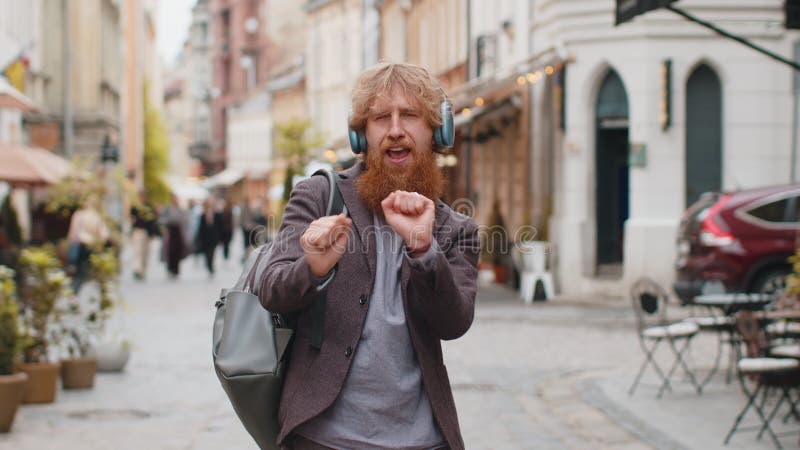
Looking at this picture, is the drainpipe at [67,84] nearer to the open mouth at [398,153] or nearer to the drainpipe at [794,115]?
the drainpipe at [794,115]

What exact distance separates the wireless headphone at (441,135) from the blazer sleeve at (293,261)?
14 centimetres

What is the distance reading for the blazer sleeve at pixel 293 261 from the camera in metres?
3.25

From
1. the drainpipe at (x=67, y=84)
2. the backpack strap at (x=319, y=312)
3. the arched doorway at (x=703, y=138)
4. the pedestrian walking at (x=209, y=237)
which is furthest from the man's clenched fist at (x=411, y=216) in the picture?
the drainpipe at (x=67, y=84)

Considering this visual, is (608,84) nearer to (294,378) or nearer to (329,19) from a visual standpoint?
(294,378)

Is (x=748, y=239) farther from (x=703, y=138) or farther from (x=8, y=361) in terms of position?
(x=8, y=361)

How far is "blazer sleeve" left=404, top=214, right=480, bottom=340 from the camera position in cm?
323

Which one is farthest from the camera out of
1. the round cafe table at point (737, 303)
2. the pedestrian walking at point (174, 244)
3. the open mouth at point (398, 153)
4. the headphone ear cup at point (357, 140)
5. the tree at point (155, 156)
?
the tree at point (155, 156)

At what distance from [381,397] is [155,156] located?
70937mm

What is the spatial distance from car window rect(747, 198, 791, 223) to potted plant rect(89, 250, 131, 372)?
312 inches

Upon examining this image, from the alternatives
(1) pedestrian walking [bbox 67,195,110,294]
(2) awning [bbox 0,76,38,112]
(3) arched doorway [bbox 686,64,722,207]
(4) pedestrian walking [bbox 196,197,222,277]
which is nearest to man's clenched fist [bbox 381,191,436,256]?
(2) awning [bbox 0,76,38,112]

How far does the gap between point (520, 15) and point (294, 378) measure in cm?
2265

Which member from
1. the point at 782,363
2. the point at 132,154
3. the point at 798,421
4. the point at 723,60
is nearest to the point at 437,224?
the point at 782,363

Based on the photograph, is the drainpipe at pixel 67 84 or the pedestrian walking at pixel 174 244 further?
the drainpipe at pixel 67 84

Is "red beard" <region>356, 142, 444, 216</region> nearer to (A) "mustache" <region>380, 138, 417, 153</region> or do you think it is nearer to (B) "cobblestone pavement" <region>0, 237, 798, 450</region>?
(A) "mustache" <region>380, 138, 417, 153</region>
